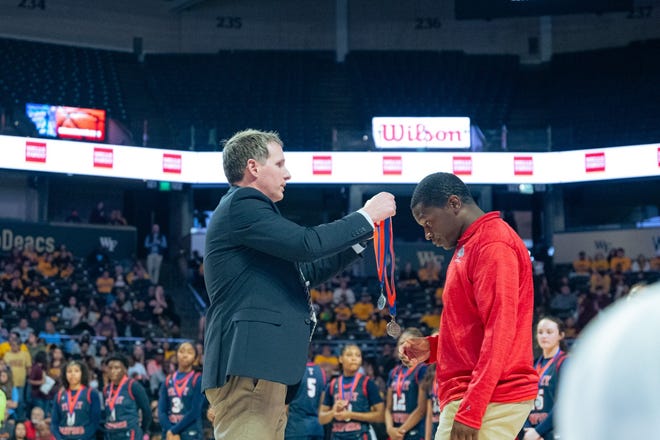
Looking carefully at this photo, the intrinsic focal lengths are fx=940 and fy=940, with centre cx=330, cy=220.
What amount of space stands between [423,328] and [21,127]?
33.7ft

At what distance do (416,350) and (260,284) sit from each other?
933 mm

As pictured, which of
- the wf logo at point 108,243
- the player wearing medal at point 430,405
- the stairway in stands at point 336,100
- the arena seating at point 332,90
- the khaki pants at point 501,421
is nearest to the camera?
the khaki pants at point 501,421

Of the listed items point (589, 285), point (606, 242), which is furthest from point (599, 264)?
point (606, 242)

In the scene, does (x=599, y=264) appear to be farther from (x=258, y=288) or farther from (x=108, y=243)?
(x=258, y=288)

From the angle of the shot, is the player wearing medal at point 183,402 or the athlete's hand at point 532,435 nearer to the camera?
the athlete's hand at point 532,435

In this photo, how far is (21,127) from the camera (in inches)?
850

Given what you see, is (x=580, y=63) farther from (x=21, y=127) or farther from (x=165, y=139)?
(x=21, y=127)

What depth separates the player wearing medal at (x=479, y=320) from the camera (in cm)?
334

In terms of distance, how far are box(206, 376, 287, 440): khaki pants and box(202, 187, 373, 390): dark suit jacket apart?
1.7 inches

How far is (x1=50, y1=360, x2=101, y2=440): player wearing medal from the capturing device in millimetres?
10711

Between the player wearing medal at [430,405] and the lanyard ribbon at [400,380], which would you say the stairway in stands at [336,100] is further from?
the player wearing medal at [430,405]

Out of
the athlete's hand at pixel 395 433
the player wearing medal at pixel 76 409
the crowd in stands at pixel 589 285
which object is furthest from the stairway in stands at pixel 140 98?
the athlete's hand at pixel 395 433

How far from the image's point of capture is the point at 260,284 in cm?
337

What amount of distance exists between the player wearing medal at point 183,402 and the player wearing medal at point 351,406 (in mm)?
1441
